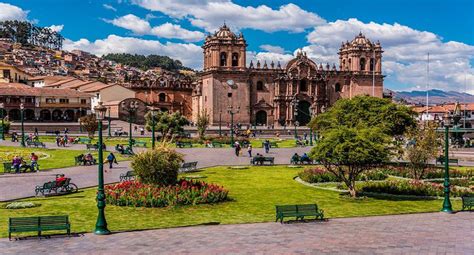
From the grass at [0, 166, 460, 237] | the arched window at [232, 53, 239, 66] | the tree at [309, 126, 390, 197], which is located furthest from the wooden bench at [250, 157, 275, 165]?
the arched window at [232, 53, 239, 66]

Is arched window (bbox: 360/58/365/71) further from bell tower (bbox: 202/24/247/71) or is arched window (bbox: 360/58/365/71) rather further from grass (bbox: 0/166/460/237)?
grass (bbox: 0/166/460/237)

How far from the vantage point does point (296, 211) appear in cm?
1533

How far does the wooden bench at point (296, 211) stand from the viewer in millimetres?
15219

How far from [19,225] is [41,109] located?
5758cm

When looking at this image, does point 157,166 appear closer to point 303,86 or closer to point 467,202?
point 467,202

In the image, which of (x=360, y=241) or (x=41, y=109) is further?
(x=41, y=109)

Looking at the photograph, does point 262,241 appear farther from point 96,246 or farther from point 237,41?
point 237,41

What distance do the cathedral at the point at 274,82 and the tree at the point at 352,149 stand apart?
47.5 m

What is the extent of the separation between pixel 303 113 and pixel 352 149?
57054 mm

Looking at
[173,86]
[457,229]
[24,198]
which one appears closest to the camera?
[457,229]

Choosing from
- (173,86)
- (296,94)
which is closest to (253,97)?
(296,94)

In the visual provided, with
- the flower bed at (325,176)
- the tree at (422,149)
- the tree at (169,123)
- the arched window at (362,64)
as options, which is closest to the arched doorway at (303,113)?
the arched window at (362,64)

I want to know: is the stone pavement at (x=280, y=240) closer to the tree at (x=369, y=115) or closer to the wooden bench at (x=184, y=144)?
the tree at (x=369, y=115)

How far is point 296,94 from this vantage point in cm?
7550
